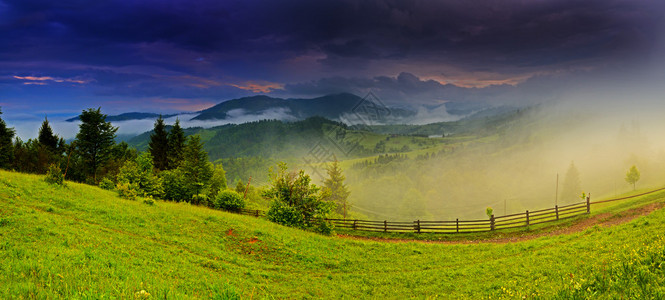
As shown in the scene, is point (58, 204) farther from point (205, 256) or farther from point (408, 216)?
point (408, 216)

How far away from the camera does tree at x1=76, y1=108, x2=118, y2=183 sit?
46.8 m

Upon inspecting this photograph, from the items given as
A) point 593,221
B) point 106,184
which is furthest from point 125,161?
point 593,221

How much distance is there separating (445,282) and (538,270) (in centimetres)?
452

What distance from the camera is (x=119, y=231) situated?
17.9 m

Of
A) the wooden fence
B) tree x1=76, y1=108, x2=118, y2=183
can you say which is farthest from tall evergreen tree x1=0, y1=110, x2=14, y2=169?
the wooden fence

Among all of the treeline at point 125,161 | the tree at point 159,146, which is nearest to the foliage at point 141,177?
the treeline at point 125,161

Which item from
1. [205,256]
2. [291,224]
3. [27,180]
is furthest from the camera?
[291,224]

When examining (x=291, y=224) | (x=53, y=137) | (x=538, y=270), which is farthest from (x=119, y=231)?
(x=53, y=137)

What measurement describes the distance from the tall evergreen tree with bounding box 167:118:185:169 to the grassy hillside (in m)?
33.4

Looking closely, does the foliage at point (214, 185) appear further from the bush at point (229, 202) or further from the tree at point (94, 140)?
the tree at point (94, 140)

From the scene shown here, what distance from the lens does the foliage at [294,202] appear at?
33344 mm

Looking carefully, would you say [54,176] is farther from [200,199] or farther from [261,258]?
[200,199]

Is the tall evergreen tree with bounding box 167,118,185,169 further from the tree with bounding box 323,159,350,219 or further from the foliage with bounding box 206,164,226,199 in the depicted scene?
the tree with bounding box 323,159,350,219

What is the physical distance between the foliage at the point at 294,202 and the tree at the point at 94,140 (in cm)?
3378
